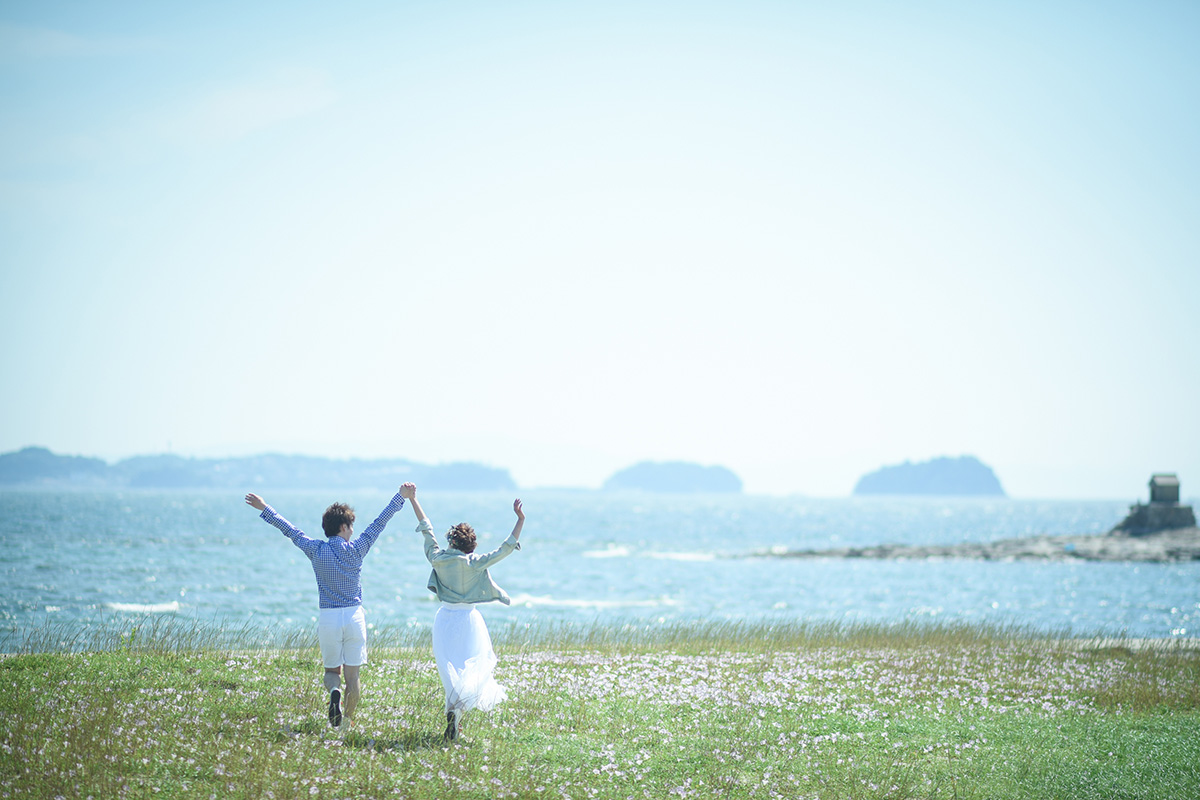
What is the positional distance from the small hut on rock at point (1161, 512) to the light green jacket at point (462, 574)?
100 m

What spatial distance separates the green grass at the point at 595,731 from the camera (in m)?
8.87

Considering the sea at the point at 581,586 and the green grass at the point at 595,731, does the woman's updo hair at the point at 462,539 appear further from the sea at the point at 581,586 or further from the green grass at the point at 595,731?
the sea at the point at 581,586

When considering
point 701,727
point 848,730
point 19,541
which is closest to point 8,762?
point 701,727

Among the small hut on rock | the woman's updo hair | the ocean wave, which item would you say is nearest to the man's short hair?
the woman's updo hair


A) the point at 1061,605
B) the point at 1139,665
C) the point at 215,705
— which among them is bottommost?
the point at 1061,605

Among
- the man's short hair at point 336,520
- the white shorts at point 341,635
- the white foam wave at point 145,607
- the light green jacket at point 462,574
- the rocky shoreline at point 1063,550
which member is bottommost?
the rocky shoreline at point 1063,550

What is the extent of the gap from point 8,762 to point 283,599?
122 ft

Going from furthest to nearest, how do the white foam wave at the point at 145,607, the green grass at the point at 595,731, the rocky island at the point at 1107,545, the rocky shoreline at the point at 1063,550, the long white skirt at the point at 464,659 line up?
1. the rocky island at the point at 1107,545
2. the rocky shoreline at the point at 1063,550
3. the white foam wave at the point at 145,607
4. the long white skirt at the point at 464,659
5. the green grass at the point at 595,731

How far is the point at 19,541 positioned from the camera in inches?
2803

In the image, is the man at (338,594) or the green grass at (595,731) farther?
the man at (338,594)

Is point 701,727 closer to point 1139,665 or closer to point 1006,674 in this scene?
point 1006,674

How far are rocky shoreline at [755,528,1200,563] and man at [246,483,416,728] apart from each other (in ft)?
270

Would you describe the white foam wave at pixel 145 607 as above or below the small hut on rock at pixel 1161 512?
below

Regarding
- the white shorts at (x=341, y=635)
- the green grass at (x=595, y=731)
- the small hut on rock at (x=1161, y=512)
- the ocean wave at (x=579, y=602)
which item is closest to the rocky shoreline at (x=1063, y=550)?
the small hut on rock at (x=1161, y=512)
